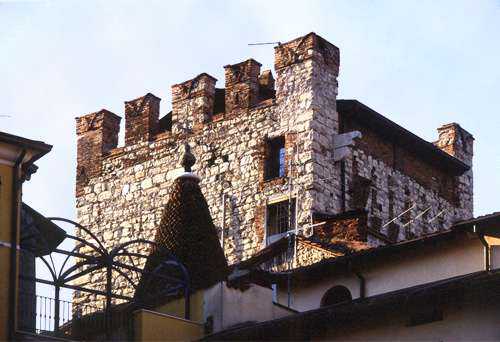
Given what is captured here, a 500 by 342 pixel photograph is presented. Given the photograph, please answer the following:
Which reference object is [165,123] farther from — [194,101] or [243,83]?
[243,83]

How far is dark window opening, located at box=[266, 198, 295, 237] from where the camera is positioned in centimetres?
3812

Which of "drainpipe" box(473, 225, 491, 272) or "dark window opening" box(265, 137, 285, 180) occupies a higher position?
"dark window opening" box(265, 137, 285, 180)

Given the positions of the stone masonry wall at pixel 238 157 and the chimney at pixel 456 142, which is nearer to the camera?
the stone masonry wall at pixel 238 157

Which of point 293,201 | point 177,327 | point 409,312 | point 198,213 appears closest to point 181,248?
point 198,213

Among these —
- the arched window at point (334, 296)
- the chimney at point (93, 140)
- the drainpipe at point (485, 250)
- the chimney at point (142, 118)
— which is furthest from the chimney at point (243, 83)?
the drainpipe at point (485, 250)

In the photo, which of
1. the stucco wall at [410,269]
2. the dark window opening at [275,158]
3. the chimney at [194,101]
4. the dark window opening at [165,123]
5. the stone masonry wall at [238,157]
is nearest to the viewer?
the stucco wall at [410,269]

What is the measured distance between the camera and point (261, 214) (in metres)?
38.9

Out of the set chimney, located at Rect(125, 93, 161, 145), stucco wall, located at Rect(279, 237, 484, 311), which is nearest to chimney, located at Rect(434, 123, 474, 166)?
chimney, located at Rect(125, 93, 161, 145)

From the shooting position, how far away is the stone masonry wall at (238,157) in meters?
38.6

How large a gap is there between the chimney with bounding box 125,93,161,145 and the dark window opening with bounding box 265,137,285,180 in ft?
14.0

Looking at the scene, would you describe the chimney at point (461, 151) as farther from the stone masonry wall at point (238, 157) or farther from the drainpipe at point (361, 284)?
the drainpipe at point (361, 284)

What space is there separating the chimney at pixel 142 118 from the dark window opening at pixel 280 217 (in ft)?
17.1

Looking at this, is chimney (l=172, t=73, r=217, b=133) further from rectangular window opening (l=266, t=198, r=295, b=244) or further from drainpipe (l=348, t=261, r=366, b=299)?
drainpipe (l=348, t=261, r=366, b=299)

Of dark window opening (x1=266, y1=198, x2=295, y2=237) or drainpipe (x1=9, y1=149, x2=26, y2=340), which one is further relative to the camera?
dark window opening (x1=266, y1=198, x2=295, y2=237)
